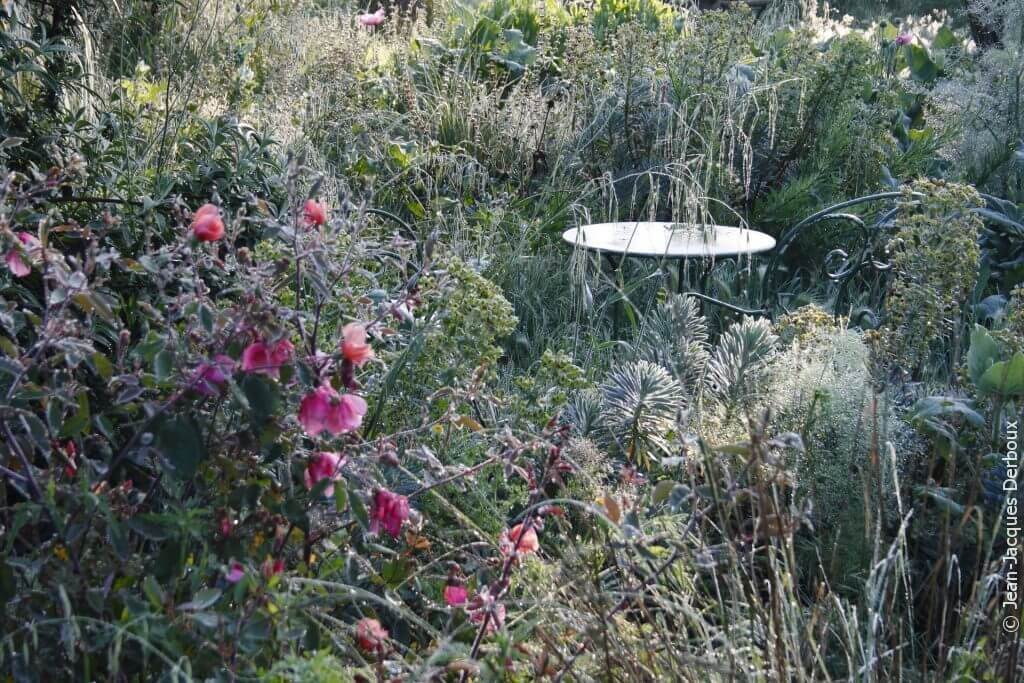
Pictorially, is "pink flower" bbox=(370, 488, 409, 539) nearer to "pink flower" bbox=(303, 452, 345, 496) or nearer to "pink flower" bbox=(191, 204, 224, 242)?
"pink flower" bbox=(303, 452, 345, 496)

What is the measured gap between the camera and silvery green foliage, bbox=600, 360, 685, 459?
249 centimetres

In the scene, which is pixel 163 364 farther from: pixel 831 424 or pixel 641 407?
pixel 831 424

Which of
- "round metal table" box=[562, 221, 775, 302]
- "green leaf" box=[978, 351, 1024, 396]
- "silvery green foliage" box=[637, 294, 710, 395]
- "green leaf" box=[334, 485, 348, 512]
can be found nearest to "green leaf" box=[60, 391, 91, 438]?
"green leaf" box=[334, 485, 348, 512]

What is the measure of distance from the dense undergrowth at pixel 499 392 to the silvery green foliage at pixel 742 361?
0.04 ft

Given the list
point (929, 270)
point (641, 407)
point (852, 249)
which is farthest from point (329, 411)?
point (852, 249)

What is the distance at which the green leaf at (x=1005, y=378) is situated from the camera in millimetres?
2115

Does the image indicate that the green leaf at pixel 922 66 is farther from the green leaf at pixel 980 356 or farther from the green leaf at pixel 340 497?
the green leaf at pixel 340 497

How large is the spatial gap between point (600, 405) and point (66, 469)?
1.39 meters

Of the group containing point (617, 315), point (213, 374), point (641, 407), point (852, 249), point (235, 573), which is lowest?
point (617, 315)

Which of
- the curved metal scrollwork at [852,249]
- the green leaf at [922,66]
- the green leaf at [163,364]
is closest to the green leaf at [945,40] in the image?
the green leaf at [922,66]

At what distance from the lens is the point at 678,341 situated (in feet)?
9.11

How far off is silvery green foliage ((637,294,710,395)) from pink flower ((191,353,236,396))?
1361mm

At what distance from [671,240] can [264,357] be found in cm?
226

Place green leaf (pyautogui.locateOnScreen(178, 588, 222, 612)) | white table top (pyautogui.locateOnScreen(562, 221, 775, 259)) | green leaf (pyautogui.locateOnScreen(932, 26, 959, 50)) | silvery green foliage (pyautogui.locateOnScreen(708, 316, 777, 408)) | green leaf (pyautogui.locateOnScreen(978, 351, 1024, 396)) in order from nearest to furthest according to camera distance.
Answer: green leaf (pyautogui.locateOnScreen(178, 588, 222, 612)) < green leaf (pyautogui.locateOnScreen(978, 351, 1024, 396)) < silvery green foliage (pyautogui.locateOnScreen(708, 316, 777, 408)) < white table top (pyautogui.locateOnScreen(562, 221, 775, 259)) < green leaf (pyautogui.locateOnScreen(932, 26, 959, 50))
